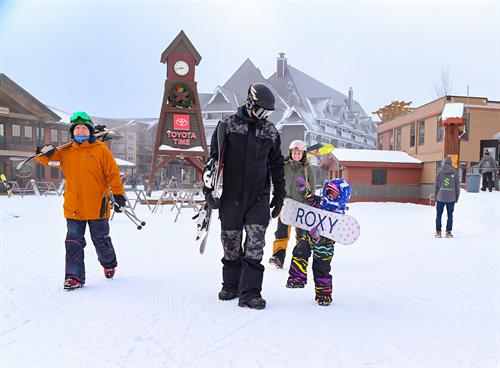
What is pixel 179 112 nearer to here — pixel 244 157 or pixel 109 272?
pixel 109 272

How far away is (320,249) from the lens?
141 inches

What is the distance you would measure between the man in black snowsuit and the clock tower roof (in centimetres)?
1398

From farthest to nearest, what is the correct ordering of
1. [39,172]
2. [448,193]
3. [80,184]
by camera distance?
[39,172] → [448,193] → [80,184]

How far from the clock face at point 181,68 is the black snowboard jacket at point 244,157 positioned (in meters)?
13.7

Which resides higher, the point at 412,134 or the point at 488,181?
the point at 412,134

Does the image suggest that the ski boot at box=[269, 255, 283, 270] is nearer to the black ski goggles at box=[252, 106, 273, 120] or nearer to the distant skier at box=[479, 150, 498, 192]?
the black ski goggles at box=[252, 106, 273, 120]

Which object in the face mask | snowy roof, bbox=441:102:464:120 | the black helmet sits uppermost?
snowy roof, bbox=441:102:464:120

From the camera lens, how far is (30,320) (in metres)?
→ 2.95

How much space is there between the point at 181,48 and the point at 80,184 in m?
13.8

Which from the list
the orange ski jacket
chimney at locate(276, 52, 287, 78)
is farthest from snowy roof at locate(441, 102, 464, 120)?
chimney at locate(276, 52, 287, 78)

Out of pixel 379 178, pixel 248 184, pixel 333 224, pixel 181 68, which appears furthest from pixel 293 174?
pixel 379 178

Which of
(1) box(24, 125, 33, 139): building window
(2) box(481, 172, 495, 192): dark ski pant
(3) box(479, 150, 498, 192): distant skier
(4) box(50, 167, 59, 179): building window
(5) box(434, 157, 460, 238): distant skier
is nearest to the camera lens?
(5) box(434, 157, 460, 238): distant skier

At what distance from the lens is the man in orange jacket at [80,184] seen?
3.84 metres

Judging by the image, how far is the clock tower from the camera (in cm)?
1570
